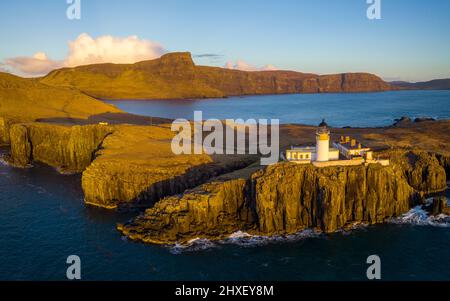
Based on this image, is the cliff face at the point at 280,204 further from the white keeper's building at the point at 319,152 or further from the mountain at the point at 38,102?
the mountain at the point at 38,102

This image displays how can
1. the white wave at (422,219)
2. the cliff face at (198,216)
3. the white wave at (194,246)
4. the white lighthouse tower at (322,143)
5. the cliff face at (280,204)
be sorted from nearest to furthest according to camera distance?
1. the white wave at (194,246)
2. the cliff face at (198,216)
3. the cliff face at (280,204)
4. the white wave at (422,219)
5. the white lighthouse tower at (322,143)

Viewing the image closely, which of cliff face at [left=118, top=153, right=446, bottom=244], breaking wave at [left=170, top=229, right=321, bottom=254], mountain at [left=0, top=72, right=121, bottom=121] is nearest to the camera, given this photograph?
breaking wave at [left=170, top=229, right=321, bottom=254]

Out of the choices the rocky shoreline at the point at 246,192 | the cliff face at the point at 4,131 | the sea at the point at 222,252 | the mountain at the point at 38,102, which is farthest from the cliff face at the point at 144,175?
the mountain at the point at 38,102

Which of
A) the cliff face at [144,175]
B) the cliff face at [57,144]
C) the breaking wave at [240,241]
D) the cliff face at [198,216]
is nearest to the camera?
the breaking wave at [240,241]

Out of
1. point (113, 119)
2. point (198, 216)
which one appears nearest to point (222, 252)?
point (198, 216)

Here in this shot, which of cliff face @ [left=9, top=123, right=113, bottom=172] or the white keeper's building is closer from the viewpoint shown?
the white keeper's building

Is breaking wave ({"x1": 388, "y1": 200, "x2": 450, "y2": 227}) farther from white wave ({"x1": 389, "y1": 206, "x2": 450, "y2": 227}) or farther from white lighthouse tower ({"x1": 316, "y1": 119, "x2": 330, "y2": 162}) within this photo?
white lighthouse tower ({"x1": 316, "y1": 119, "x2": 330, "y2": 162})

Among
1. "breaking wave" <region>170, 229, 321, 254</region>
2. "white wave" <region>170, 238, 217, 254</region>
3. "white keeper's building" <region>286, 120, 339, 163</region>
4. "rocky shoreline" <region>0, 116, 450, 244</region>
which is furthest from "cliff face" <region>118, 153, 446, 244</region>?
"white keeper's building" <region>286, 120, 339, 163</region>
